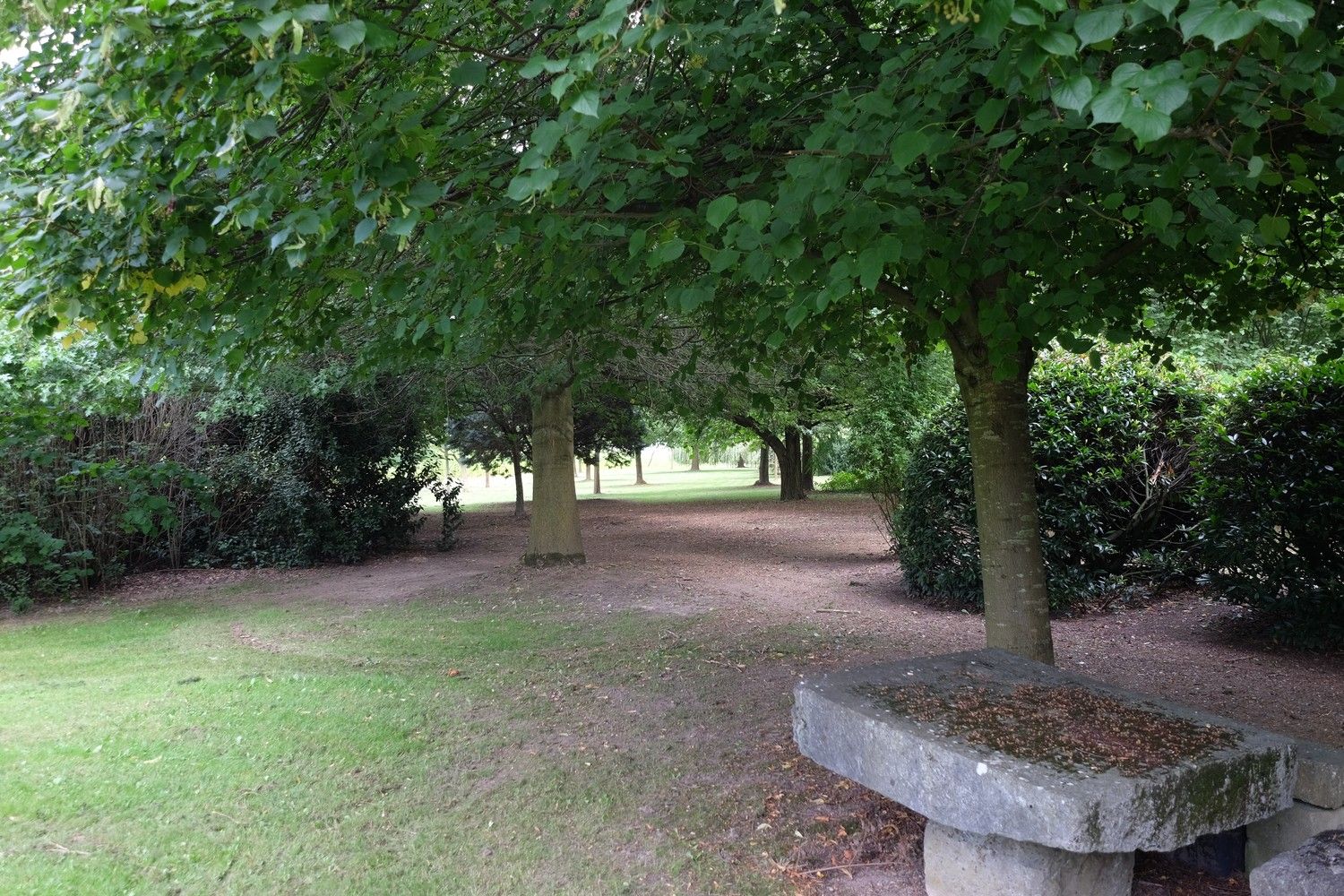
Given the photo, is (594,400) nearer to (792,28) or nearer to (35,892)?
(792,28)

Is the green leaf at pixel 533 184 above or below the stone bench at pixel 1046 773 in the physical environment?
above

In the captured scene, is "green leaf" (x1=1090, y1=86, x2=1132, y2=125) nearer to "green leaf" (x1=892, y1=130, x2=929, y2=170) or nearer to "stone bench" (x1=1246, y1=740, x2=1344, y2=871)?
"green leaf" (x1=892, y1=130, x2=929, y2=170)

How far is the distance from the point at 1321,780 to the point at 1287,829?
268 millimetres

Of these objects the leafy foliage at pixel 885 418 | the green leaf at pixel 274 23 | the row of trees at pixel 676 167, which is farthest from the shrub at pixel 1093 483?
the green leaf at pixel 274 23

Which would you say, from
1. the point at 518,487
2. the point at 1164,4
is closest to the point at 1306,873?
the point at 1164,4

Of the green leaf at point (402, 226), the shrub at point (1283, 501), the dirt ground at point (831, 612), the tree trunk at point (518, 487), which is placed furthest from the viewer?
the tree trunk at point (518, 487)

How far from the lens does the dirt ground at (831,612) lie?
14.2ft

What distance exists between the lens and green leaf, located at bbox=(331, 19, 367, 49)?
239 centimetres

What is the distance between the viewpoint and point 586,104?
2512 millimetres

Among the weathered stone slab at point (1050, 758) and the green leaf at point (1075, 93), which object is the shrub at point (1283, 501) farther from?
the green leaf at point (1075, 93)

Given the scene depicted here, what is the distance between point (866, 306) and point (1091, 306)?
156 cm

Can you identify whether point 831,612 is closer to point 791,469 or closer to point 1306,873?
point 1306,873

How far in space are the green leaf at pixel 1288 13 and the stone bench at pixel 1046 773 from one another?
2358mm

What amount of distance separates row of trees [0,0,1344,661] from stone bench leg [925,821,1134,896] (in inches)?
76.2
